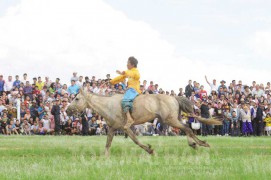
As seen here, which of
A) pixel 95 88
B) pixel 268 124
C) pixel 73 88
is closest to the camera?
pixel 95 88

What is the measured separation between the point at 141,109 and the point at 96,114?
56.5 feet

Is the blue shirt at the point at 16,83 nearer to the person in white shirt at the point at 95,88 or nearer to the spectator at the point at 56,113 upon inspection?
the spectator at the point at 56,113

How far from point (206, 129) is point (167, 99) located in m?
17.5

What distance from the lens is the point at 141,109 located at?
15.1 meters

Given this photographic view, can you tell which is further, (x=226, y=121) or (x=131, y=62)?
(x=226, y=121)

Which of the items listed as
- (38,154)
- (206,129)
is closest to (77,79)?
(206,129)

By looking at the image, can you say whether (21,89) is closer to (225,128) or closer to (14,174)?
(225,128)

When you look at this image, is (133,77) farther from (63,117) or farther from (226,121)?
(226,121)

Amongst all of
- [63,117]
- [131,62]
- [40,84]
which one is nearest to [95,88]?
[63,117]

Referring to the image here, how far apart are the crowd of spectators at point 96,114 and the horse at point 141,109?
44.7 ft

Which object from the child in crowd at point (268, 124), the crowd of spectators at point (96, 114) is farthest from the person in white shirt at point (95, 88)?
the child in crowd at point (268, 124)

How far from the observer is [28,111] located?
30719 mm

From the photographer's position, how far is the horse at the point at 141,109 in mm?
15070

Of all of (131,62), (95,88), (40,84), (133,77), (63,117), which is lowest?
(63,117)
